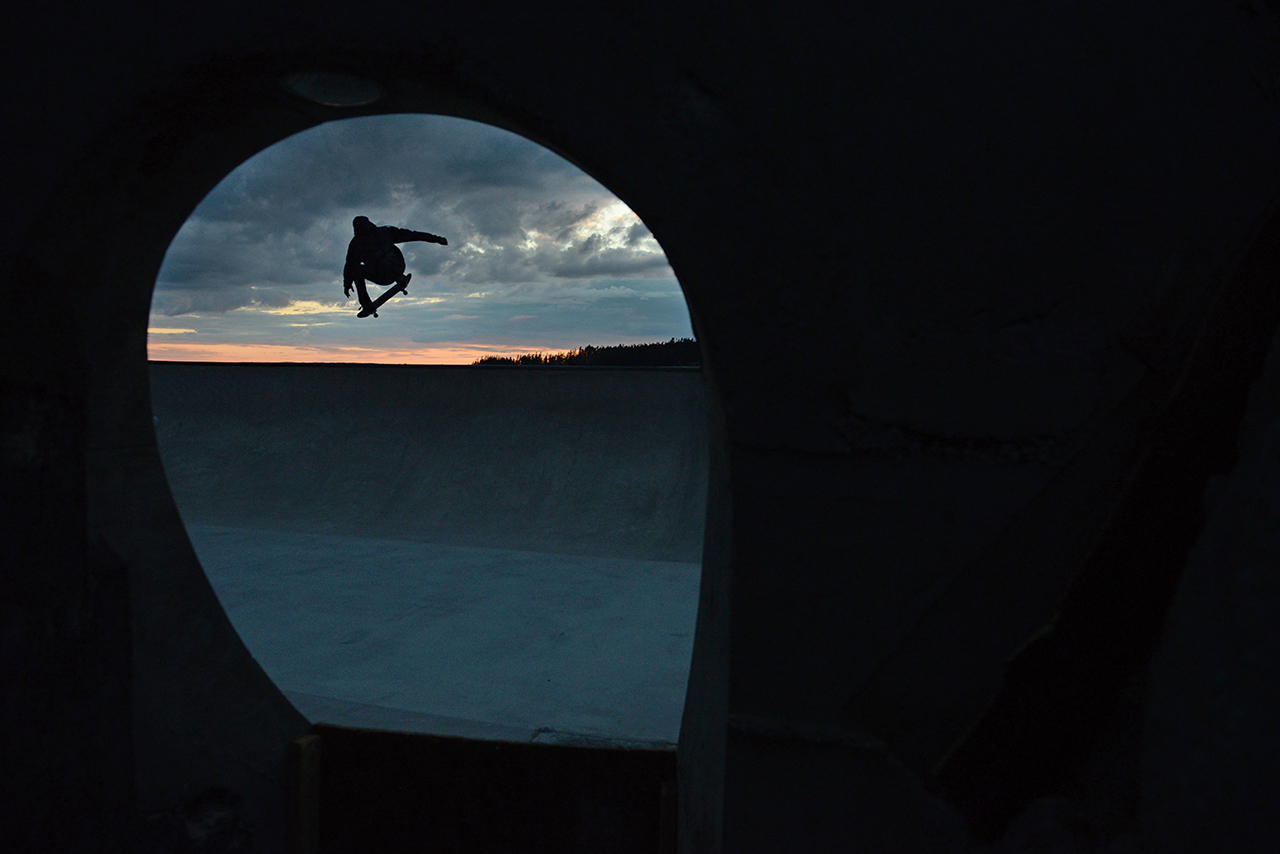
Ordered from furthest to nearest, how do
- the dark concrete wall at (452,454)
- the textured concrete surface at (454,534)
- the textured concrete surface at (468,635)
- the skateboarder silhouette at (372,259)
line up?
the dark concrete wall at (452,454), the skateboarder silhouette at (372,259), the textured concrete surface at (454,534), the textured concrete surface at (468,635)

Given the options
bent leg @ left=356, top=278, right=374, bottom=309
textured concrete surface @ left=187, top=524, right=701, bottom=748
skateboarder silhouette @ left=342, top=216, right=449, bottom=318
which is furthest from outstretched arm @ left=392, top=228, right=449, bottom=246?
textured concrete surface @ left=187, top=524, right=701, bottom=748

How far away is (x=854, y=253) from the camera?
1.45 meters

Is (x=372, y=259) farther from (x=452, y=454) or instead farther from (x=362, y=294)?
(x=452, y=454)

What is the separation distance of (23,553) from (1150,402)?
2.92m

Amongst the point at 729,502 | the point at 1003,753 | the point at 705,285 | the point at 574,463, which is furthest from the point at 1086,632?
the point at 574,463

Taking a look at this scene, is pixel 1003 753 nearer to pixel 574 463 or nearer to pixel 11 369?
pixel 11 369

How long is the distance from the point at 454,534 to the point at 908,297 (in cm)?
773

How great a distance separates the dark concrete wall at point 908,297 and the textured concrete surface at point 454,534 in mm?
1493

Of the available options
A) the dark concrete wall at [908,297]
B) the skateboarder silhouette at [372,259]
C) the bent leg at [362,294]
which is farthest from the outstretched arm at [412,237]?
the dark concrete wall at [908,297]

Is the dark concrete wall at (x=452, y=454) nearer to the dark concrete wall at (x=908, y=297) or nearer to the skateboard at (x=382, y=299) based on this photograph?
the skateboard at (x=382, y=299)

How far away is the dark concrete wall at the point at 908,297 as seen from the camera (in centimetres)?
137

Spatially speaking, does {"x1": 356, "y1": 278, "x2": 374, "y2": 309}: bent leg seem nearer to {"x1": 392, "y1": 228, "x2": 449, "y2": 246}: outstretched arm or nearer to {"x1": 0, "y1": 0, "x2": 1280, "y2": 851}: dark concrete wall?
{"x1": 392, "y1": 228, "x2": 449, "y2": 246}: outstretched arm

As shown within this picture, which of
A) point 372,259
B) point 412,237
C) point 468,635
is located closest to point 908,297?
point 468,635

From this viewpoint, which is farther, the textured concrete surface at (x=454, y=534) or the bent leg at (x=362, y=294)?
the bent leg at (x=362, y=294)
